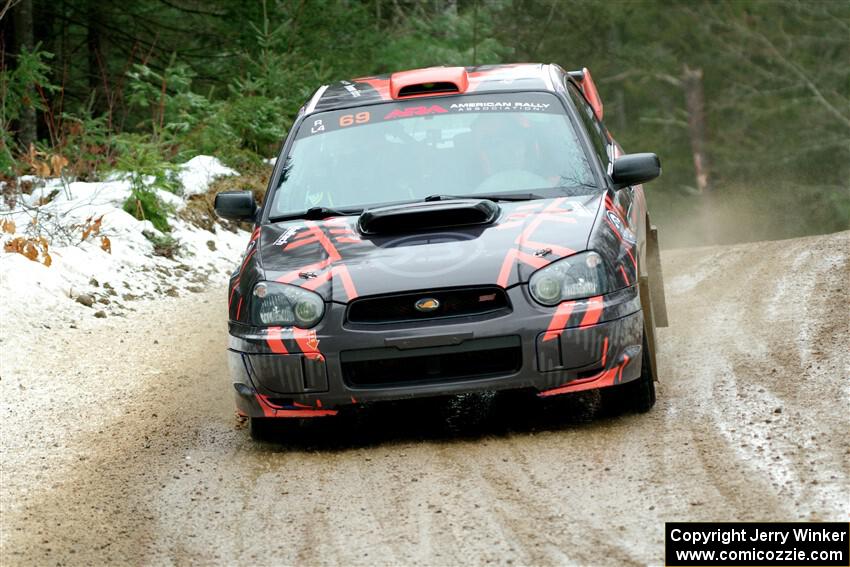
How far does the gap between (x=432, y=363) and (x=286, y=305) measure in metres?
0.77

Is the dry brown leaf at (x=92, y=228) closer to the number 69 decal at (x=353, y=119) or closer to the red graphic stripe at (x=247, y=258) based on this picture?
the number 69 decal at (x=353, y=119)

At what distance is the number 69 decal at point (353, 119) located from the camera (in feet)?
23.7

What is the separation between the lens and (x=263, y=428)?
621cm

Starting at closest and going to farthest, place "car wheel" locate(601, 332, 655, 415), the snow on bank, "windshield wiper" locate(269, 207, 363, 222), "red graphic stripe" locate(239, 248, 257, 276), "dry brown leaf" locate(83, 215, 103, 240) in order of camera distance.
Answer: "car wheel" locate(601, 332, 655, 415) → "red graphic stripe" locate(239, 248, 257, 276) → "windshield wiper" locate(269, 207, 363, 222) → the snow on bank → "dry brown leaf" locate(83, 215, 103, 240)

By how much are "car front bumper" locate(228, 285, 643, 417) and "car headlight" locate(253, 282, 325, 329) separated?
0.05 meters

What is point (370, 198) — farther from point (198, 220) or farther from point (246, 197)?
point (198, 220)

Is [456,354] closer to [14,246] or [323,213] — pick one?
[323,213]

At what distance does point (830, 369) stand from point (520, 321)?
209 cm

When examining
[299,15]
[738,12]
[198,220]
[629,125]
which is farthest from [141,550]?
[629,125]

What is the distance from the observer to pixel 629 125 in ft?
127

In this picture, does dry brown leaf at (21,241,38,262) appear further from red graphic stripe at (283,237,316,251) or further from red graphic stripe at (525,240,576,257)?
red graphic stripe at (525,240,576,257)

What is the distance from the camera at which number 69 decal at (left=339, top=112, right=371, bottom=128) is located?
722 cm

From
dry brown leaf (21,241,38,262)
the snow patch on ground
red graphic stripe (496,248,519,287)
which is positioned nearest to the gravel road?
red graphic stripe (496,248,519,287)

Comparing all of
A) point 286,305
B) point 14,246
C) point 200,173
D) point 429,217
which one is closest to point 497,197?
point 429,217
